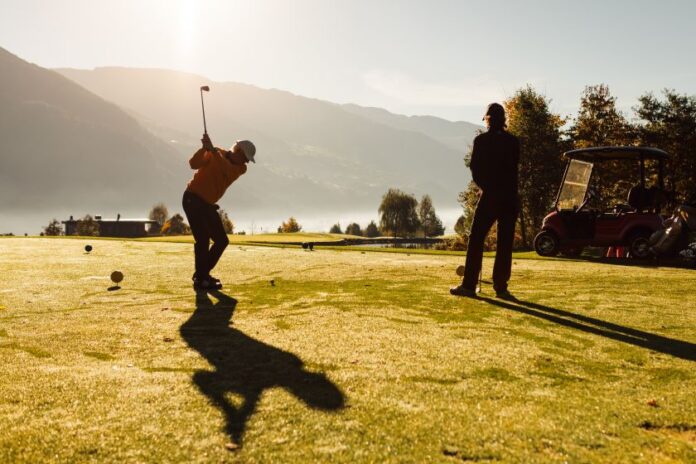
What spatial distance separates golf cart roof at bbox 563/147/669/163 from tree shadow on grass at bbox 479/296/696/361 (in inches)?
438

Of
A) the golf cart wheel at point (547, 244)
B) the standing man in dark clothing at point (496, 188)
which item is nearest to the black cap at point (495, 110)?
the standing man in dark clothing at point (496, 188)

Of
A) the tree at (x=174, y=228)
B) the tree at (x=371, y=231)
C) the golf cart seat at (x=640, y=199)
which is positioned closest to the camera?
the golf cart seat at (x=640, y=199)

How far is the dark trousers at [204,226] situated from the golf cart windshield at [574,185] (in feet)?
38.6

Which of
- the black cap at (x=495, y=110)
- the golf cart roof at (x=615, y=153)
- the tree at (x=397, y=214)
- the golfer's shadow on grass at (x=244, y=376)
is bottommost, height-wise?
the golfer's shadow on grass at (x=244, y=376)

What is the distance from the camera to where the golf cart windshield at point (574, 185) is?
53.5ft

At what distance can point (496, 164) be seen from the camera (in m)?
7.74

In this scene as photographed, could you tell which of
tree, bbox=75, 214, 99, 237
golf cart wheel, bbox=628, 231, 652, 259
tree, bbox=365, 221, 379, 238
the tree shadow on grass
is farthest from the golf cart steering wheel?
tree, bbox=365, 221, 379, 238

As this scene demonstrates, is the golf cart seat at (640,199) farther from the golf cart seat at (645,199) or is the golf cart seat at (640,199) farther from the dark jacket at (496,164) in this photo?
the dark jacket at (496,164)

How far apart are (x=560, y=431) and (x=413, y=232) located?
12298cm

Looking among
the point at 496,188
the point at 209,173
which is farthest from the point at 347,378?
the point at 209,173

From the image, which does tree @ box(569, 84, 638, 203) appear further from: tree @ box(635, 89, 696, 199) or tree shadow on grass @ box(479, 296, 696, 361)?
tree shadow on grass @ box(479, 296, 696, 361)

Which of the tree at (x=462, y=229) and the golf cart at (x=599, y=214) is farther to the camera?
the tree at (x=462, y=229)

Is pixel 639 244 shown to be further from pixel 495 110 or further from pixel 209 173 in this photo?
pixel 209 173

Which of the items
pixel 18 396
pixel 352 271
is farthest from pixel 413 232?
pixel 18 396
